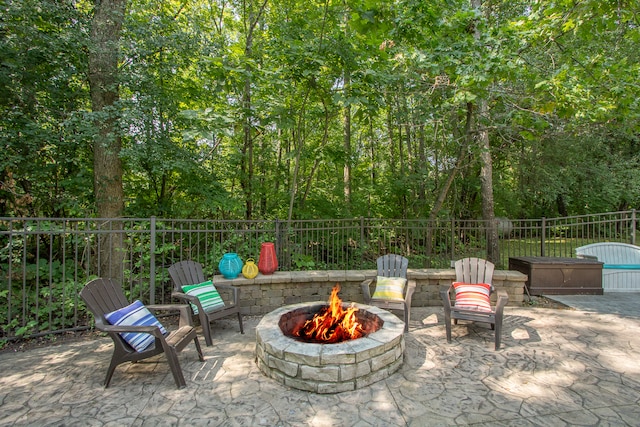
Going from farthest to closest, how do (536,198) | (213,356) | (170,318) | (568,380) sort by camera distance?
(536,198) < (170,318) < (213,356) < (568,380)

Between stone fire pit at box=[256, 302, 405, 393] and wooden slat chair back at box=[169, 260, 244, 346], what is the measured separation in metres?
0.88

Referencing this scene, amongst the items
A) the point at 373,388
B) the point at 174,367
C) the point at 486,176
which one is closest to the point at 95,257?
the point at 174,367

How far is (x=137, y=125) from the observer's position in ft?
15.7

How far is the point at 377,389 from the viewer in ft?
8.83

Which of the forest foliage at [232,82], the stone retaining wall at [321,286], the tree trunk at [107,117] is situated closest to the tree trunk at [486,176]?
the forest foliage at [232,82]

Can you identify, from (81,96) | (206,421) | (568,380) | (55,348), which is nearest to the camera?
(206,421)

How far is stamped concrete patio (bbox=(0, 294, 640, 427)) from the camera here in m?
2.31

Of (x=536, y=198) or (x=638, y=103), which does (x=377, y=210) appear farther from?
(x=536, y=198)

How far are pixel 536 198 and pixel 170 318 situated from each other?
1227cm

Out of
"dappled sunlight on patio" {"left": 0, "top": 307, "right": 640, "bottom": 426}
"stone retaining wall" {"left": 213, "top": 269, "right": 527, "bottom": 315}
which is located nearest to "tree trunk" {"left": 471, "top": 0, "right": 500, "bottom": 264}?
"stone retaining wall" {"left": 213, "top": 269, "right": 527, "bottom": 315}

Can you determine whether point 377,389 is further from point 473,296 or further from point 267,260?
point 267,260

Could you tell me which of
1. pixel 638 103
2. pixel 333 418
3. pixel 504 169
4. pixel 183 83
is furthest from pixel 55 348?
pixel 504 169

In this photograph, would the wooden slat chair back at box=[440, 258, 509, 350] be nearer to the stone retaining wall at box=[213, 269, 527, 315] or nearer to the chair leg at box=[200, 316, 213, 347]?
the stone retaining wall at box=[213, 269, 527, 315]

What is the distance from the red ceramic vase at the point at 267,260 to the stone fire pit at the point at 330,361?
183 cm
